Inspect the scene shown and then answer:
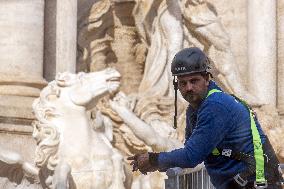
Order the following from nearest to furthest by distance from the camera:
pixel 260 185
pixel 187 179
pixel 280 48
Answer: pixel 260 185 < pixel 187 179 < pixel 280 48

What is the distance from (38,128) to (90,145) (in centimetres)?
39

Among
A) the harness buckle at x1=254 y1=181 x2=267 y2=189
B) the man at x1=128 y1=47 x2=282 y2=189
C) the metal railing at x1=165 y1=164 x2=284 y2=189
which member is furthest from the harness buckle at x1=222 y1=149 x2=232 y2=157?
the metal railing at x1=165 y1=164 x2=284 y2=189

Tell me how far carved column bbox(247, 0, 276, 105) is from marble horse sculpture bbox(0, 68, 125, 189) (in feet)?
16.9

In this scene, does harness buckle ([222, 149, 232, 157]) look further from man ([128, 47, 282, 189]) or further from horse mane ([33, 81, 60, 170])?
horse mane ([33, 81, 60, 170])

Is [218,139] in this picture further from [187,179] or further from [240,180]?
[187,179]

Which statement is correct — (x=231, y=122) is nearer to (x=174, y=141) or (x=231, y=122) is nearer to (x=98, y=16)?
(x=174, y=141)

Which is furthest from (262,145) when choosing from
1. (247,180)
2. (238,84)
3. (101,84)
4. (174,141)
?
(238,84)

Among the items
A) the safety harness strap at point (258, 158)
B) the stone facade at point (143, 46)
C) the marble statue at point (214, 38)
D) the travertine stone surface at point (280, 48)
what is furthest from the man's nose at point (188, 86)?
the travertine stone surface at point (280, 48)

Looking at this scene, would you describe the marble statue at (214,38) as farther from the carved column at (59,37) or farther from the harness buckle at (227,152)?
the harness buckle at (227,152)

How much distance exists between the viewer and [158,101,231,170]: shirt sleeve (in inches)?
108

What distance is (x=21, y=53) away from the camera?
8.13 metres

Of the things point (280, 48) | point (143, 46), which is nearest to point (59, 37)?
point (143, 46)

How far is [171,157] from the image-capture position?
2809 millimetres

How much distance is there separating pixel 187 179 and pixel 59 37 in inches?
232
